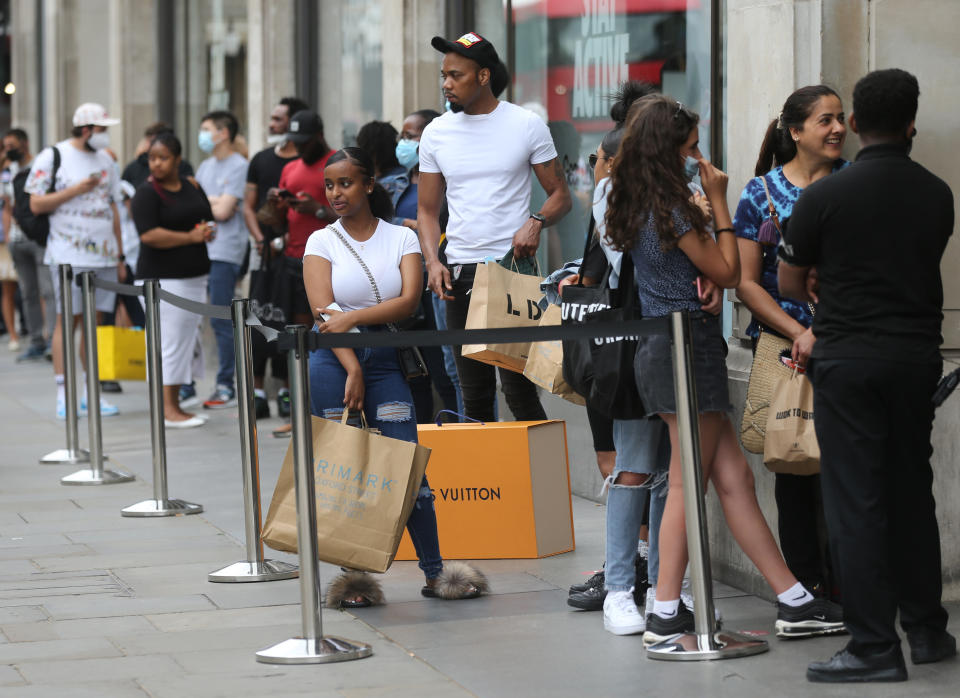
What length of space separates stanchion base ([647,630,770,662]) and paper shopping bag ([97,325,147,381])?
6.13 meters

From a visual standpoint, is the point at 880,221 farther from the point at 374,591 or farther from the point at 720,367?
the point at 374,591

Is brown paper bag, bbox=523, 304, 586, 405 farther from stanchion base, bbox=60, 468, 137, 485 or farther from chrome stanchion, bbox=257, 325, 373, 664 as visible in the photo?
stanchion base, bbox=60, 468, 137, 485

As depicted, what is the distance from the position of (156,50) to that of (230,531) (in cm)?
1150

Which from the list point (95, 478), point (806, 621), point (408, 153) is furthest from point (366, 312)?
point (95, 478)

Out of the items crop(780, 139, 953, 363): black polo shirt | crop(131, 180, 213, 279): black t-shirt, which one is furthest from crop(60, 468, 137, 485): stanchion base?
crop(780, 139, 953, 363): black polo shirt

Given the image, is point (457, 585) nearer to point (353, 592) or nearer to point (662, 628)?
point (353, 592)

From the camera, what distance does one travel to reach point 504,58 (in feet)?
33.6

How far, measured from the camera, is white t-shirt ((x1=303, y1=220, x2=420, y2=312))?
5927 mm

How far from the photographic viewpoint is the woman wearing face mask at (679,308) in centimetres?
493

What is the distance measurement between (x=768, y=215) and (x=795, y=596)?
125 cm

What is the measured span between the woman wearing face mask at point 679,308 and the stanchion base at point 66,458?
5.30 meters

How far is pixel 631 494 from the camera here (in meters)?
5.37

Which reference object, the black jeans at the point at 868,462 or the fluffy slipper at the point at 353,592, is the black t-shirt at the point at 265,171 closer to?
the fluffy slipper at the point at 353,592

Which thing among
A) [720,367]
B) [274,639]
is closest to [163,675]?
[274,639]
